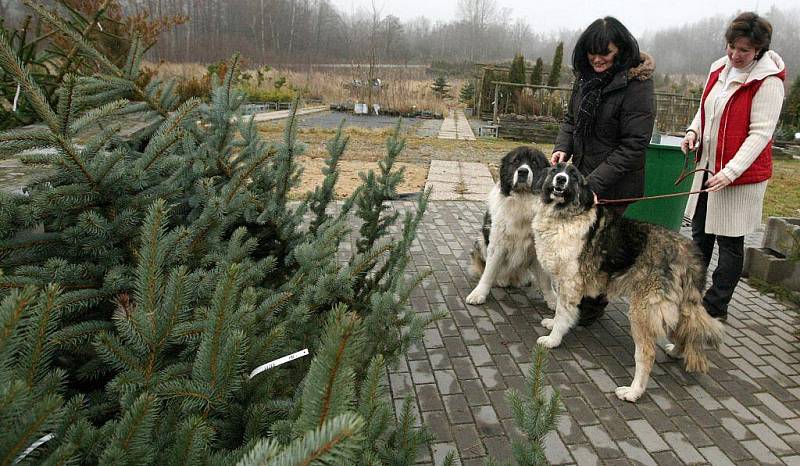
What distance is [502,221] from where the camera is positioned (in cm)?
425

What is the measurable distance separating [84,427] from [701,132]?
4577mm

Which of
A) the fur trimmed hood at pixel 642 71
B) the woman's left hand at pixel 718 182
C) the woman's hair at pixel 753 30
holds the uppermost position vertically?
the woman's hair at pixel 753 30

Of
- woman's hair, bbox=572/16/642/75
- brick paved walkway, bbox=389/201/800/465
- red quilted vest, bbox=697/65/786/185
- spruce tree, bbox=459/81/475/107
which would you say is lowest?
brick paved walkway, bbox=389/201/800/465

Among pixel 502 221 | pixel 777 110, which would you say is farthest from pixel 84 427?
pixel 777 110

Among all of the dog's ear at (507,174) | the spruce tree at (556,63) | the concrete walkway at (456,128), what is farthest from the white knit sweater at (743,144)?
the spruce tree at (556,63)

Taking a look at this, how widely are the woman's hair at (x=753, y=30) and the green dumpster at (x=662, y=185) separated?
1.74 meters

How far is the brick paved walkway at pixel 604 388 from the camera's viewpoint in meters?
2.85

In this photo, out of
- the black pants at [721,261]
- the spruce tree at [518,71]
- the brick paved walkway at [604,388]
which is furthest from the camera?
the spruce tree at [518,71]

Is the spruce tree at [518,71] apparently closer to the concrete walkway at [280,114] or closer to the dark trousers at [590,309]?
the concrete walkway at [280,114]

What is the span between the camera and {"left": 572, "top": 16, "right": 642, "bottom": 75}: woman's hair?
3439 millimetres

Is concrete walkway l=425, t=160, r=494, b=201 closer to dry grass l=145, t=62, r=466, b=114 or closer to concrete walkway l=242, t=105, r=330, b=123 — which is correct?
concrete walkway l=242, t=105, r=330, b=123

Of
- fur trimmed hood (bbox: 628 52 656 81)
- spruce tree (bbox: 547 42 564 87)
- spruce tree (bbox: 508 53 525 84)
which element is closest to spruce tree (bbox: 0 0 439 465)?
fur trimmed hood (bbox: 628 52 656 81)

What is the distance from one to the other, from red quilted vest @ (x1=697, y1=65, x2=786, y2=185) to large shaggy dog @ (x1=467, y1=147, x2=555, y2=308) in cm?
131

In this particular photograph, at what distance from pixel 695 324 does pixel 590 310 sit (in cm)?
100
